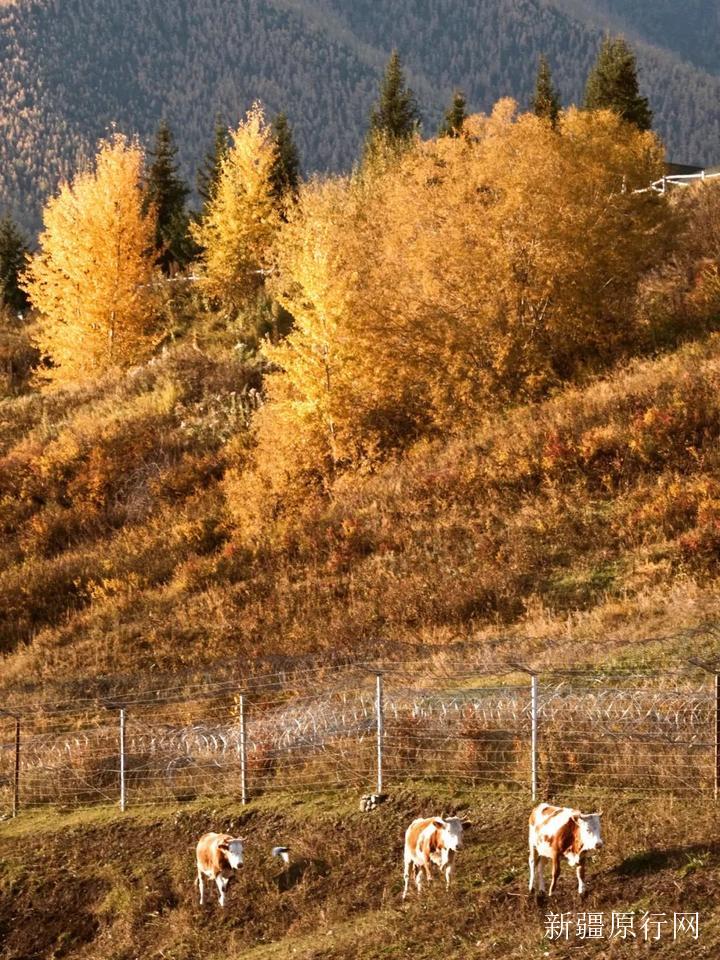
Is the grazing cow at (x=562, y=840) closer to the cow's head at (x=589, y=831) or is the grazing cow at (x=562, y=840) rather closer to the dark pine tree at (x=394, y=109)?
the cow's head at (x=589, y=831)

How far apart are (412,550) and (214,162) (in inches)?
1756

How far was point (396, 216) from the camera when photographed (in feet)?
103

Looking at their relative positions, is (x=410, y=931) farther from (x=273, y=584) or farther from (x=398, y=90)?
(x=398, y=90)

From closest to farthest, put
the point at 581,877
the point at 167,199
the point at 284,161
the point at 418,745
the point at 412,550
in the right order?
1. the point at 581,877
2. the point at 418,745
3. the point at 412,550
4. the point at 284,161
5. the point at 167,199

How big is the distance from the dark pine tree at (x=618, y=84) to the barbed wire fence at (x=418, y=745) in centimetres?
4833

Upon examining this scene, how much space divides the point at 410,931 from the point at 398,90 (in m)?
57.6

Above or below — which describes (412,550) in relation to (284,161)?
below

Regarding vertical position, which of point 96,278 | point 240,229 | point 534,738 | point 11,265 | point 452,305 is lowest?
point 534,738

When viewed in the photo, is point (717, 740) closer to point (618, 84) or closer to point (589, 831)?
point (589, 831)

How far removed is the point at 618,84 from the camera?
185 feet

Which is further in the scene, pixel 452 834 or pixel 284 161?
pixel 284 161

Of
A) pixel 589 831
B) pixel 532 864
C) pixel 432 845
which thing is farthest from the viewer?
pixel 432 845

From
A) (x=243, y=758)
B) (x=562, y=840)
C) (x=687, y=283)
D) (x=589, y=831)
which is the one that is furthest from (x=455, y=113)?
(x=589, y=831)

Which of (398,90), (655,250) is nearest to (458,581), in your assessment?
(655,250)
